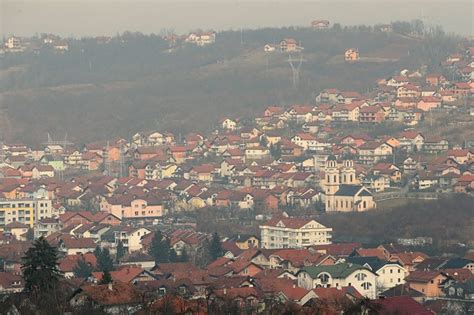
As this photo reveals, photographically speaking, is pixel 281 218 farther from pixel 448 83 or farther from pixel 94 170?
pixel 448 83

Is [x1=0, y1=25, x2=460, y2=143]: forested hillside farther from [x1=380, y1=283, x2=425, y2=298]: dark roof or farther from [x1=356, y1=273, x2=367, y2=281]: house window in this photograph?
[x1=380, y1=283, x2=425, y2=298]: dark roof

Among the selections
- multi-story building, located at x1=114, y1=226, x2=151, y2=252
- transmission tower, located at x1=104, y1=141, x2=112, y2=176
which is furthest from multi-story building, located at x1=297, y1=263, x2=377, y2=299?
transmission tower, located at x1=104, y1=141, x2=112, y2=176

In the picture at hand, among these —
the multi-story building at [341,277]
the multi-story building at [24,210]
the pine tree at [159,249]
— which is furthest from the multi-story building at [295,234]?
the multi-story building at [24,210]

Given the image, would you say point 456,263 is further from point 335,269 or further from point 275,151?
point 275,151

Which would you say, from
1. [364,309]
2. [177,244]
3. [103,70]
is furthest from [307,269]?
[103,70]

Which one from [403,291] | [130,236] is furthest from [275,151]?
[403,291]

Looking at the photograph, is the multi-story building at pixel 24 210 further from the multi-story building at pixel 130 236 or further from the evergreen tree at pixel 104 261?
the evergreen tree at pixel 104 261
